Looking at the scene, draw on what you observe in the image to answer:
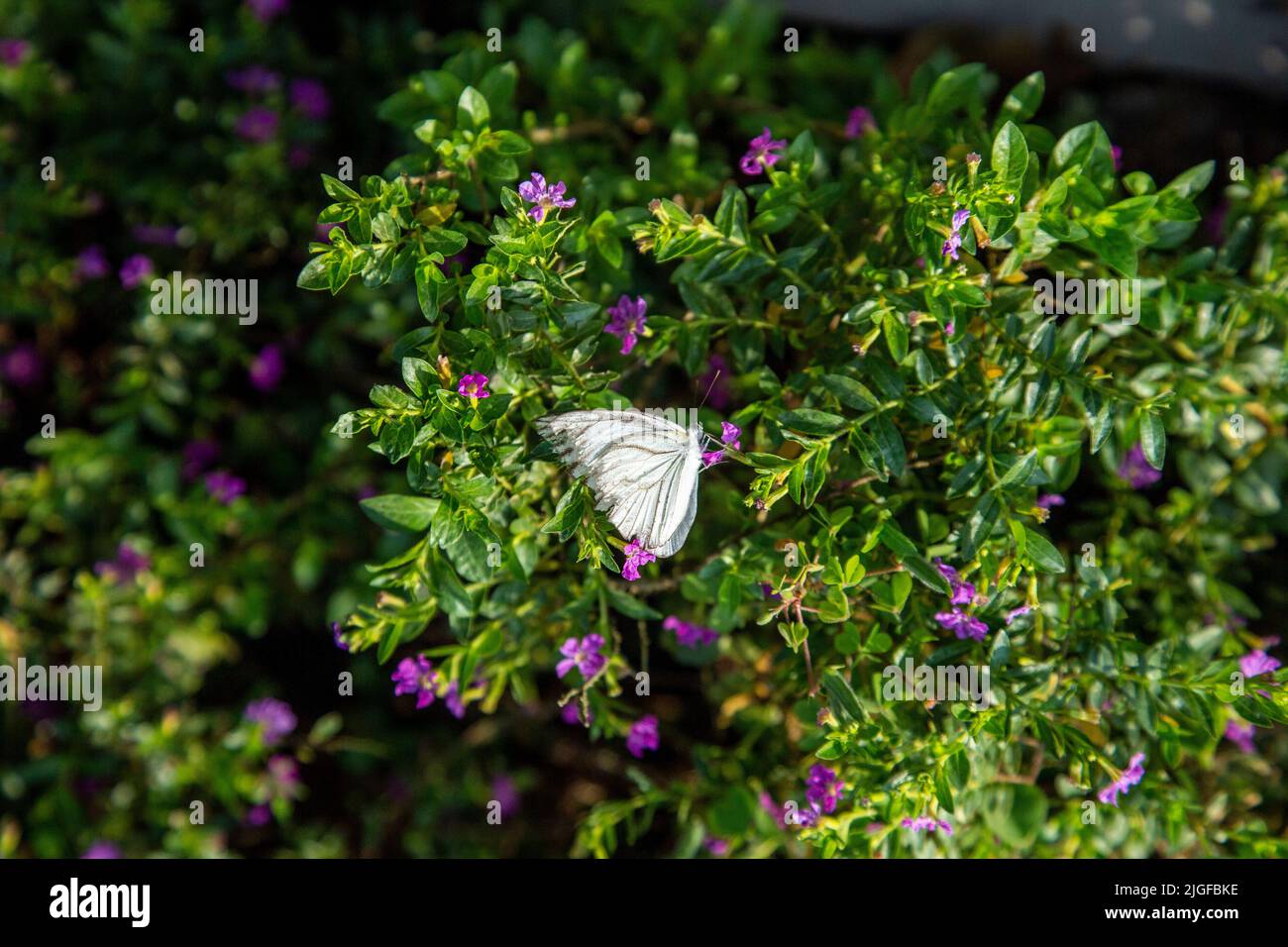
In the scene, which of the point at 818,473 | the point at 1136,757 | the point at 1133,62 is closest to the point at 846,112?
the point at 1133,62

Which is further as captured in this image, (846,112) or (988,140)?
(846,112)

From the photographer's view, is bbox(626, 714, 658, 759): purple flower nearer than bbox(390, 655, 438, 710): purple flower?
No

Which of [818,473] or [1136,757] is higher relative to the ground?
[818,473]

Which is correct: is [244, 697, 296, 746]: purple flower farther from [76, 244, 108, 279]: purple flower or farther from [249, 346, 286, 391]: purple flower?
[76, 244, 108, 279]: purple flower

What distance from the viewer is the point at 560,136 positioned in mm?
1863

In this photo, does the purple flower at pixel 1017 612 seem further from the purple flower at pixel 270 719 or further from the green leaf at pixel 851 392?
Result: the purple flower at pixel 270 719

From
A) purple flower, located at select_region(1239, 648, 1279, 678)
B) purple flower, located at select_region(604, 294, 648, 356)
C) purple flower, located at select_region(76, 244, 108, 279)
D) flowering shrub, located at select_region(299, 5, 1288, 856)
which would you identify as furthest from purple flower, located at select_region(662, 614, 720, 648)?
purple flower, located at select_region(76, 244, 108, 279)

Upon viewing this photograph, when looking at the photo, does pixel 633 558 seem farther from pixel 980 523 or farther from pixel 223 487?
pixel 223 487

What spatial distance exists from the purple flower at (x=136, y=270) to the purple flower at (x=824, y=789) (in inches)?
75.8

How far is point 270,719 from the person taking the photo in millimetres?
2160

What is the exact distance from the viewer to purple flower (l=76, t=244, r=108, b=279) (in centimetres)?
233

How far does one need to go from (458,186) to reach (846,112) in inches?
46.7

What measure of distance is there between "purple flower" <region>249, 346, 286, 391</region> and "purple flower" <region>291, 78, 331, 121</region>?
586mm
